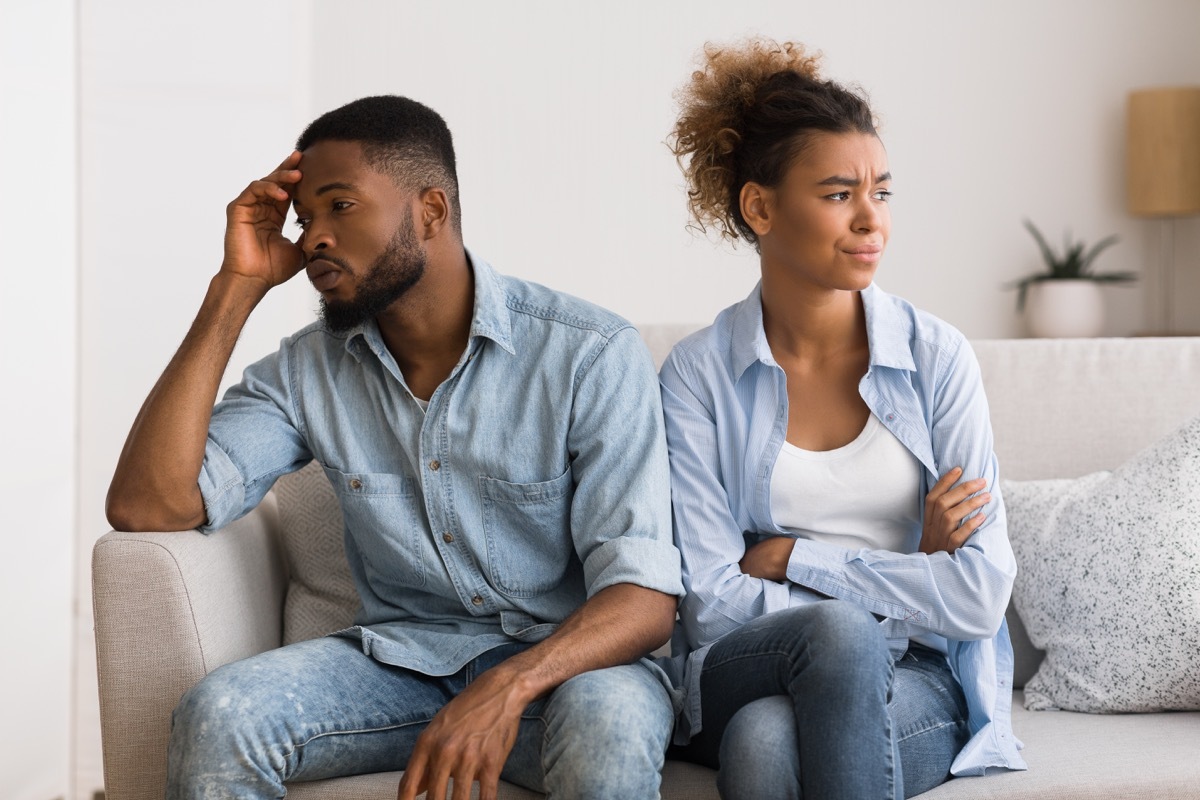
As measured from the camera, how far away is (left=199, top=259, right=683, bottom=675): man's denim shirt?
163 centimetres

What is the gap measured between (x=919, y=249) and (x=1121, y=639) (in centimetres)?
198

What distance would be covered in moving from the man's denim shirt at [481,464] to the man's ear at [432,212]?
0.08 meters

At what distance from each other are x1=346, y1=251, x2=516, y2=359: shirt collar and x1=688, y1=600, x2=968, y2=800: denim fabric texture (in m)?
0.52

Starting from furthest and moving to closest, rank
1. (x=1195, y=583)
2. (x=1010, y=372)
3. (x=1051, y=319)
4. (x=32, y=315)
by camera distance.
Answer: (x=1051, y=319)
(x=32, y=315)
(x=1010, y=372)
(x=1195, y=583)

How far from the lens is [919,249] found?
11.8 ft

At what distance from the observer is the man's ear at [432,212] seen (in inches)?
68.4

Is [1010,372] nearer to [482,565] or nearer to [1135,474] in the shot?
[1135,474]

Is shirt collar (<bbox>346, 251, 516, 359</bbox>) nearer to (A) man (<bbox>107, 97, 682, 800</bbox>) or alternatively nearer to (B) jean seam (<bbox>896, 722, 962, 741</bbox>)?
(A) man (<bbox>107, 97, 682, 800</bbox>)

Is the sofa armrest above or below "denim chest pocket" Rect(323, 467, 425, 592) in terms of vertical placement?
below

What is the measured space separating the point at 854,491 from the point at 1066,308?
2.09 metres

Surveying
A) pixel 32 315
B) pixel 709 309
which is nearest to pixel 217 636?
pixel 32 315

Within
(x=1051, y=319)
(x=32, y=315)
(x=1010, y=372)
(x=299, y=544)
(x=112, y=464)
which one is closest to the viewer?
(x=299, y=544)

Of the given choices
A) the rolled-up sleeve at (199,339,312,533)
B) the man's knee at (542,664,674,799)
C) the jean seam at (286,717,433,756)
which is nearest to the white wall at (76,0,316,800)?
the rolled-up sleeve at (199,339,312,533)

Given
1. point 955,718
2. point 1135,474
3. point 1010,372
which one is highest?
point 1010,372
